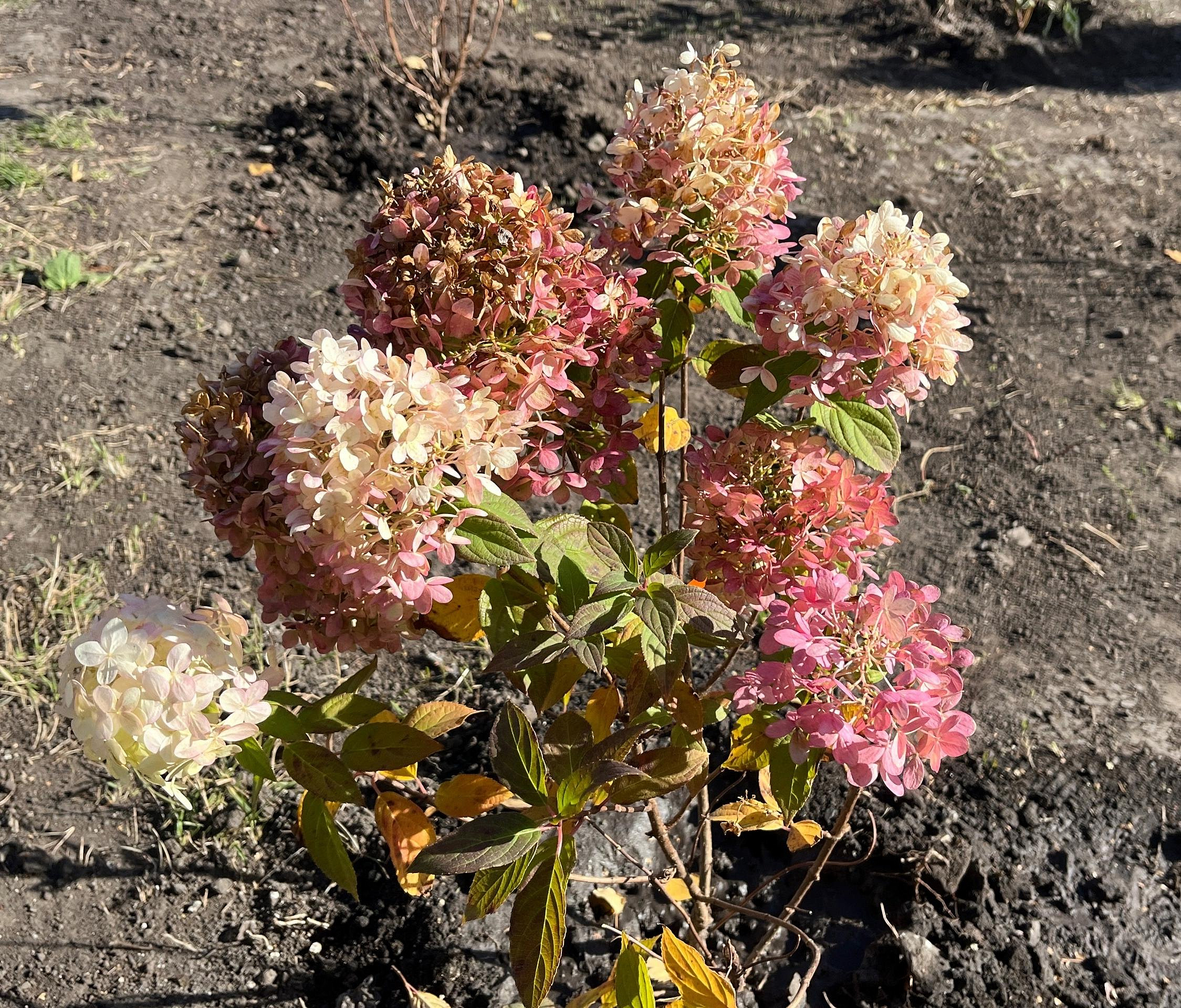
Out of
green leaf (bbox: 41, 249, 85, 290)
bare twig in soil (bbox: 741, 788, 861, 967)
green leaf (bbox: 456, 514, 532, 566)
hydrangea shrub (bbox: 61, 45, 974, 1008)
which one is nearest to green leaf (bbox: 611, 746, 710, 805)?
hydrangea shrub (bbox: 61, 45, 974, 1008)

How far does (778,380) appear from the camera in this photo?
1.35 meters

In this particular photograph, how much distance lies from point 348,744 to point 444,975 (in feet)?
2.48

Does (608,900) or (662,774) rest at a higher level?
(662,774)

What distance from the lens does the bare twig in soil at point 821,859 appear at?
4.69ft

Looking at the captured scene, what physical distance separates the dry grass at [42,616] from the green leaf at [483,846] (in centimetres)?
159

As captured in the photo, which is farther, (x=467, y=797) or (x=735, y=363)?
(x=467, y=797)

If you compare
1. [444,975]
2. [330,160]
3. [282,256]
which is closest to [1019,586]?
[444,975]

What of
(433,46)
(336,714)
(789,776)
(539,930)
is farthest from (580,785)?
(433,46)

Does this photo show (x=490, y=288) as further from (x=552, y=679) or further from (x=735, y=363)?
(x=552, y=679)

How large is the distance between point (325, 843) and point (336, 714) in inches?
7.6

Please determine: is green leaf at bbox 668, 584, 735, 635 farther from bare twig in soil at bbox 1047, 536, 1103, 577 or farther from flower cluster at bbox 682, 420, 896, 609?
bare twig in soil at bbox 1047, 536, 1103, 577

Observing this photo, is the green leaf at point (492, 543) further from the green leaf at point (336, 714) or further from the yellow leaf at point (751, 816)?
the yellow leaf at point (751, 816)

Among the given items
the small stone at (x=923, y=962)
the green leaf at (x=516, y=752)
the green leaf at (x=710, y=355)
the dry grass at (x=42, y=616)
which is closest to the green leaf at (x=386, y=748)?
the green leaf at (x=516, y=752)

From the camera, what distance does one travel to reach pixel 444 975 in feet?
6.21
